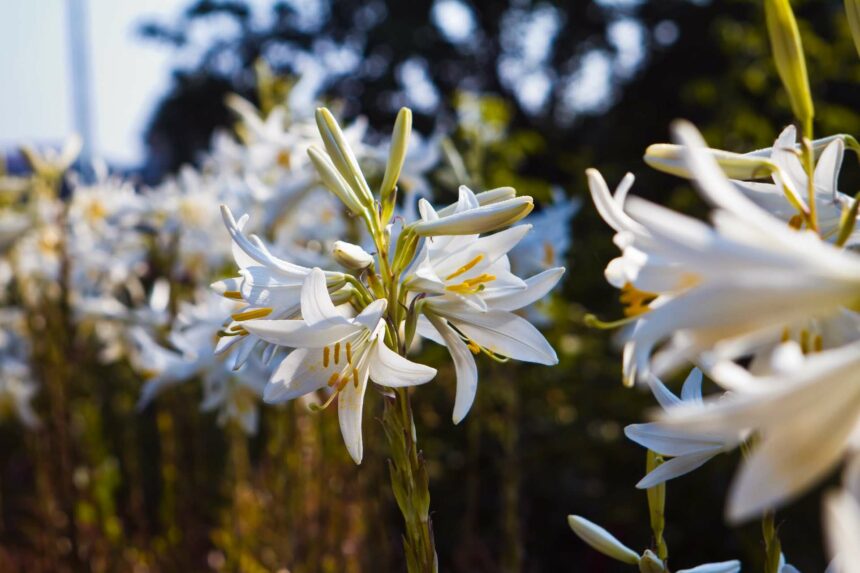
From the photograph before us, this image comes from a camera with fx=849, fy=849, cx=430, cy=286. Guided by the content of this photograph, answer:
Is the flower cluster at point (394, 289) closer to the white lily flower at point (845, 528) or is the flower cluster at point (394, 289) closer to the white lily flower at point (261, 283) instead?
the white lily flower at point (261, 283)

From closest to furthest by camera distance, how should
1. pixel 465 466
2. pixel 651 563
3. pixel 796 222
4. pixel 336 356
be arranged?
pixel 796 222 < pixel 651 563 < pixel 336 356 < pixel 465 466

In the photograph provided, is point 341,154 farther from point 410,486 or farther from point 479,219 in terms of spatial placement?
point 410,486

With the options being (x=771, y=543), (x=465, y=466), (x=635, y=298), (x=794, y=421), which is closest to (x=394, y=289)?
(x=635, y=298)

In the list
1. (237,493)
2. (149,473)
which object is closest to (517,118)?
(149,473)

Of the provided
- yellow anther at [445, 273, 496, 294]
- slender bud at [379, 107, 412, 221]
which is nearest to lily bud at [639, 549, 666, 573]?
yellow anther at [445, 273, 496, 294]

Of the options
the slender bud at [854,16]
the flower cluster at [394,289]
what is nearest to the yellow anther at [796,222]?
the slender bud at [854,16]
